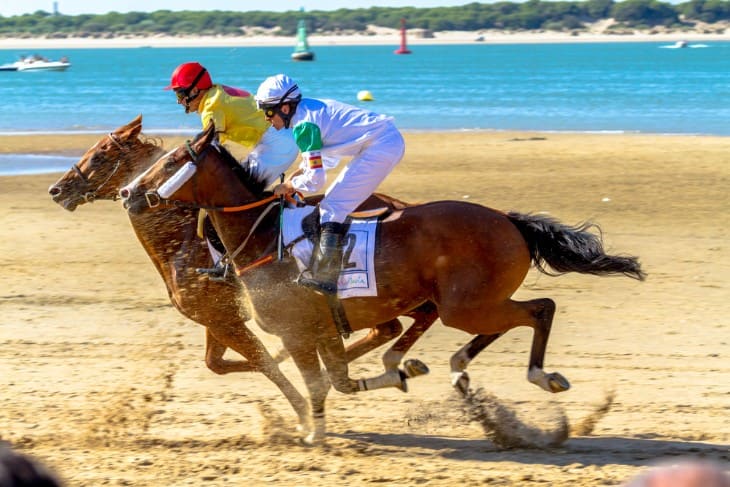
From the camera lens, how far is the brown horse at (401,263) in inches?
265

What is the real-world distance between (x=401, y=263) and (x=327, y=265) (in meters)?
0.44

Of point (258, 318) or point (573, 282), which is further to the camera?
point (573, 282)

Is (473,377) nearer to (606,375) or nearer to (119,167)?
(606,375)

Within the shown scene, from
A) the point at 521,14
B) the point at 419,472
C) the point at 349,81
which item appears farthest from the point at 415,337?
the point at 521,14

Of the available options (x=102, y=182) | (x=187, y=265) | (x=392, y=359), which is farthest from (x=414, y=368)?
(x=102, y=182)

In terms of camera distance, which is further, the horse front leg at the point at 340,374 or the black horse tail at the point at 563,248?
the horse front leg at the point at 340,374

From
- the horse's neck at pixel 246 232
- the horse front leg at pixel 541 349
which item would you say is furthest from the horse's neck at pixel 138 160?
the horse front leg at pixel 541 349

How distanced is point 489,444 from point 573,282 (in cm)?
452

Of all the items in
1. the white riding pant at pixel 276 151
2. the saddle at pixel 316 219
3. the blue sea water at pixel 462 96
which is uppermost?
the white riding pant at pixel 276 151

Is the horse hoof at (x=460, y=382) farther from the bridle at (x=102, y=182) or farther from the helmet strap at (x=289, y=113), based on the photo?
the bridle at (x=102, y=182)

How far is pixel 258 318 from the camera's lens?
6.91 m

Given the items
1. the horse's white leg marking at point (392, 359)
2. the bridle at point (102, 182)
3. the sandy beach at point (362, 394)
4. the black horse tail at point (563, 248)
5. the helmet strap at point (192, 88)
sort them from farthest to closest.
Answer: the helmet strap at point (192, 88) < the bridle at point (102, 182) < the horse's white leg marking at point (392, 359) < the black horse tail at point (563, 248) < the sandy beach at point (362, 394)

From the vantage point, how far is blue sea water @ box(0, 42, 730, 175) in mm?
32562

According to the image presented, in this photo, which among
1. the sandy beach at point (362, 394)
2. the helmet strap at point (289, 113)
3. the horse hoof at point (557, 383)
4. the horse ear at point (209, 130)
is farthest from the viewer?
the horse ear at point (209, 130)
